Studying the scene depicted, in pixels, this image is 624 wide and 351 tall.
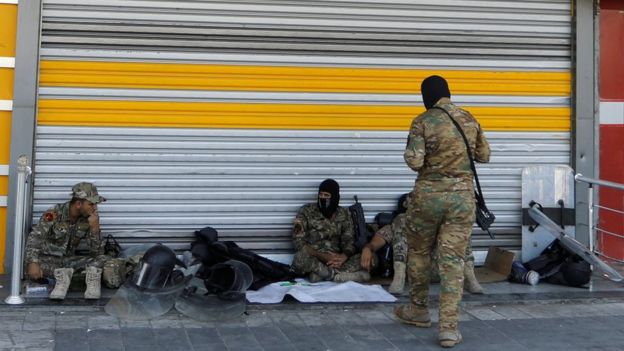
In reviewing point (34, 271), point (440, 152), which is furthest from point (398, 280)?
point (34, 271)

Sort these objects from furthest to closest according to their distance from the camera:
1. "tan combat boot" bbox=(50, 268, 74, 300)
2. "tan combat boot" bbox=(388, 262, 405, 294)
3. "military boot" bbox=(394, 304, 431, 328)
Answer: "tan combat boot" bbox=(388, 262, 405, 294)
"tan combat boot" bbox=(50, 268, 74, 300)
"military boot" bbox=(394, 304, 431, 328)

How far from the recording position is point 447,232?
537 cm

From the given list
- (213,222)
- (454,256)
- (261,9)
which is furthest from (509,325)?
(261,9)

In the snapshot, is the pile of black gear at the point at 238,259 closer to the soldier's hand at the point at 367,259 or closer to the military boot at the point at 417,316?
the soldier's hand at the point at 367,259

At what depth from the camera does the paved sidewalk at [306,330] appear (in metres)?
5.28

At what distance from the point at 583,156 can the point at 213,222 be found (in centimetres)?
401

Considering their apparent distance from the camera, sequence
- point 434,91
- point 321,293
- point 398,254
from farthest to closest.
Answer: point 398,254
point 321,293
point 434,91

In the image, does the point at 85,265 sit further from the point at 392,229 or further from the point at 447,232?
the point at 447,232

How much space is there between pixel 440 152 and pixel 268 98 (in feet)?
8.73

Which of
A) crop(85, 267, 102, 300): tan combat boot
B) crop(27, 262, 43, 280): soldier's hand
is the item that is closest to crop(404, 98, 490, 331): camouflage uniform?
crop(85, 267, 102, 300): tan combat boot

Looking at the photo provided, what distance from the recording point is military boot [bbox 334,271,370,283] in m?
7.19

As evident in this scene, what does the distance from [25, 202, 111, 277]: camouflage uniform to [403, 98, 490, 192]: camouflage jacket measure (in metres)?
2.96

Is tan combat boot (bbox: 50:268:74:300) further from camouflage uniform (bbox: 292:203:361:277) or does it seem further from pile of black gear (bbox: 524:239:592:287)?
pile of black gear (bbox: 524:239:592:287)

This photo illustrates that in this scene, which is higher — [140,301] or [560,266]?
[560,266]
